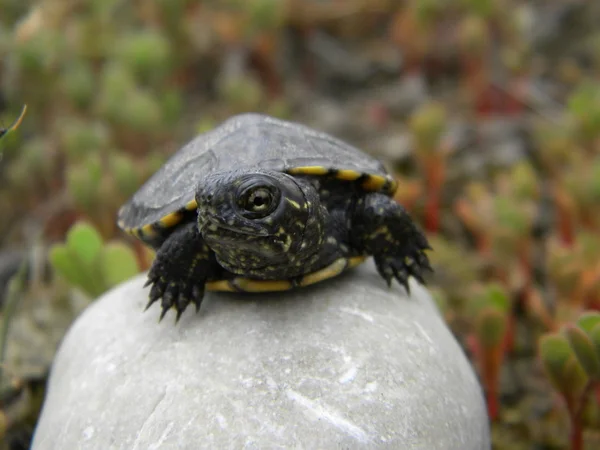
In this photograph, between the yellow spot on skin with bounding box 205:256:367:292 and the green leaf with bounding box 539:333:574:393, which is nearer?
the yellow spot on skin with bounding box 205:256:367:292

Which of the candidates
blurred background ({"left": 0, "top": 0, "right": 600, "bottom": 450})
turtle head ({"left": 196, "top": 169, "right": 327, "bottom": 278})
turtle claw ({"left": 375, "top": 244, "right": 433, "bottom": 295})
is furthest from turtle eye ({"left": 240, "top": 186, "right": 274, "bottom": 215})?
blurred background ({"left": 0, "top": 0, "right": 600, "bottom": 450})

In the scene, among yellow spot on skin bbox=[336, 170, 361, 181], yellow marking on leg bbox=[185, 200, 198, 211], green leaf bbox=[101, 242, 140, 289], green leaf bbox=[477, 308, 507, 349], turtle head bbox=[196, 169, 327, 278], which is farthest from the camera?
green leaf bbox=[101, 242, 140, 289]

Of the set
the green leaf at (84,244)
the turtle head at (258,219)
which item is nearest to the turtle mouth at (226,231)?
the turtle head at (258,219)

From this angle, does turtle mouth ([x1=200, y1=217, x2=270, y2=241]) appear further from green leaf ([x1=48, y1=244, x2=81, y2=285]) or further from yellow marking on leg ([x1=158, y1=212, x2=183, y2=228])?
green leaf ([x1=48, y1=244, x2=81, y2=285])

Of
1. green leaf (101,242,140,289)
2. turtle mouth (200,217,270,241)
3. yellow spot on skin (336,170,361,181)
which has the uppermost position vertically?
yellow spot on skin (336,170,361,181)

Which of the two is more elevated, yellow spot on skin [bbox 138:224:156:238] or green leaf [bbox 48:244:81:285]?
yellow spot on skin [bbox 138:224:156:238]

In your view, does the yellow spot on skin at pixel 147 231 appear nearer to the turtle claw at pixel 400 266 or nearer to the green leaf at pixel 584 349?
the turtle claw at pixel 400 266

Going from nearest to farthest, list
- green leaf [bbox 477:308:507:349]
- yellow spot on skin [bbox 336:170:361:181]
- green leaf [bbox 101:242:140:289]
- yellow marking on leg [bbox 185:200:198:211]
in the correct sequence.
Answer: yellow marking on leg [bbox 185:200:198:211]
yellow spot on skin [bbox 336:170:361:181]
green leaf [bbox 477:308:507:349]
green leaf [bbox 101:242:140:289]

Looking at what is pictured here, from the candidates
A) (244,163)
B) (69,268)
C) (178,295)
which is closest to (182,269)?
(178,295)
